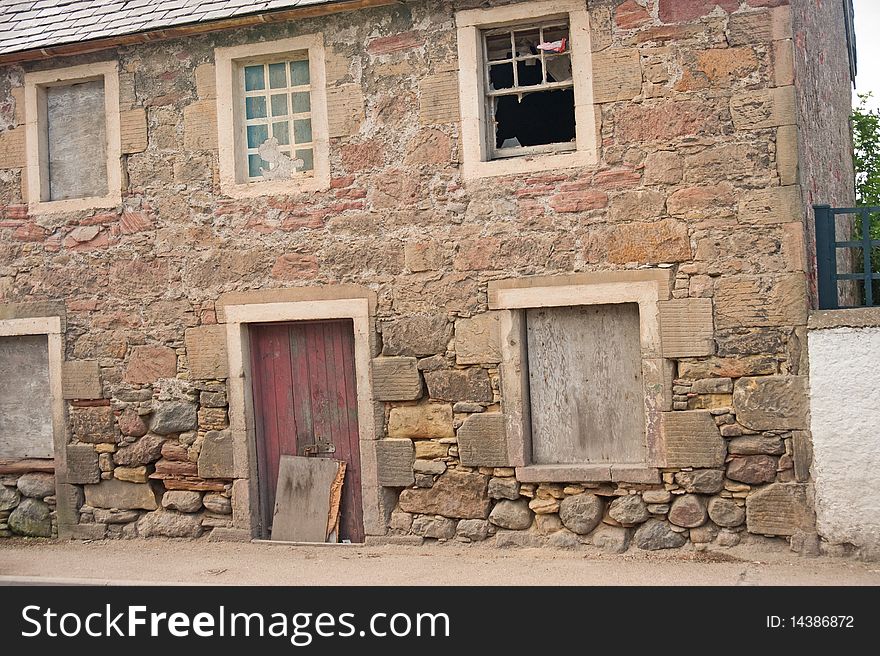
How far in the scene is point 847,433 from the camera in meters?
7.50

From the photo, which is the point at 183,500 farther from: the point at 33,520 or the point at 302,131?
the point at 302,131

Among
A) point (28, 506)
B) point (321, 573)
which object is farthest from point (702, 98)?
point (28, 506)

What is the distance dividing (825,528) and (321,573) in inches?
140

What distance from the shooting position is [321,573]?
312 inches

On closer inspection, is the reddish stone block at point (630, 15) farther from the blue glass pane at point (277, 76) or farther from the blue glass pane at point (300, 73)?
the blue glass pane at point (277, 76)

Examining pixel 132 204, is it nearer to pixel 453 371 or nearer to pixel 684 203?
pixel 453 371

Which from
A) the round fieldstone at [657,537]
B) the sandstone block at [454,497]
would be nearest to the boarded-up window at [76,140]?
the sandstone block at [454,497]

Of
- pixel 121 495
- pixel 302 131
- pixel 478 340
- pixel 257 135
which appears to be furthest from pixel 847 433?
pixel 121 495

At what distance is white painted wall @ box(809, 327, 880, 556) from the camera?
294 inches

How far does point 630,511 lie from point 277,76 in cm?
449

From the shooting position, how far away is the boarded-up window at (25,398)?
9703 millimetres

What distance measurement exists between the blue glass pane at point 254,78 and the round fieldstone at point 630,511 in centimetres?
443

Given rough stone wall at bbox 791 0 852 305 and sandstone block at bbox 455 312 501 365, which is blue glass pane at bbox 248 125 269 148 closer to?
sandstone block at bbox 455 312 501 365

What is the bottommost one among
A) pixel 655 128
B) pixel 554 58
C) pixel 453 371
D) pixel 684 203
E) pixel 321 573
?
pixel 321 573
